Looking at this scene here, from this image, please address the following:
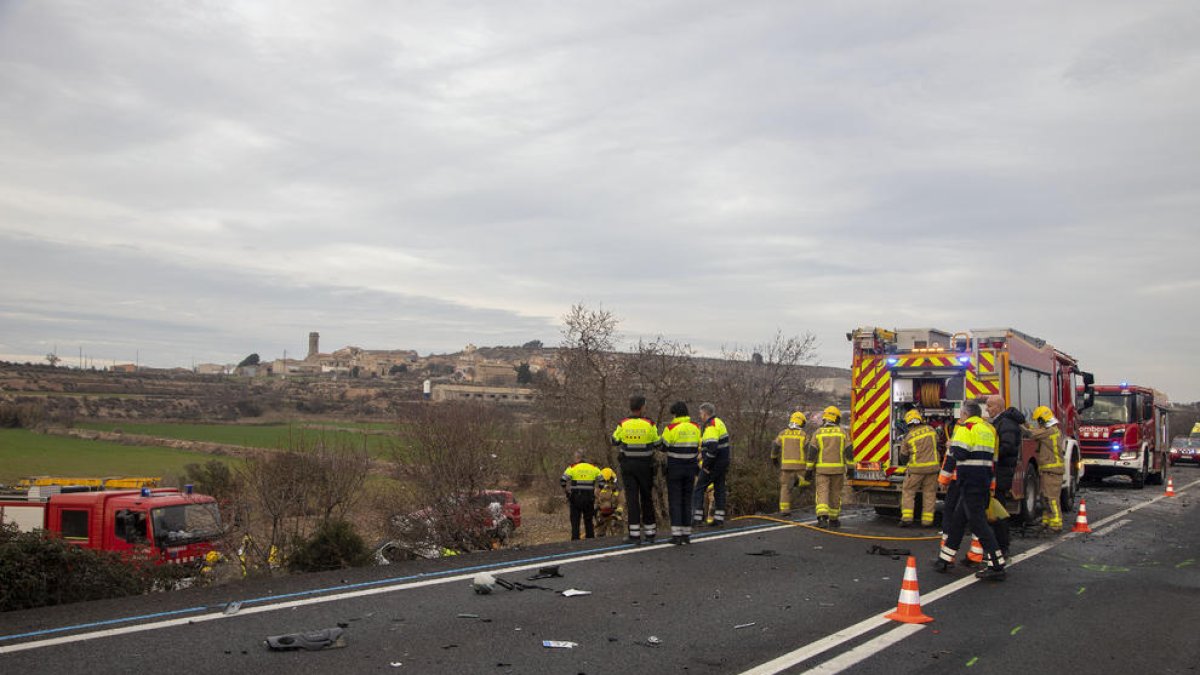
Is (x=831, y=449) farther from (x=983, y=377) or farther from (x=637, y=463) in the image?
(x=637, y=463)

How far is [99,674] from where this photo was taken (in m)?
5.22

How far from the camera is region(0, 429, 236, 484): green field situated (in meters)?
43.4

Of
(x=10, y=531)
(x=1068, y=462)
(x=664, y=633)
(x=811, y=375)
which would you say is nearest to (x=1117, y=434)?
(x=811, y=375)

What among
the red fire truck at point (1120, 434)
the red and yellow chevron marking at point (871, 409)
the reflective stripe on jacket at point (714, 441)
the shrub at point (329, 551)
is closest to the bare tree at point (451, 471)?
the shrub at point (329, 551)

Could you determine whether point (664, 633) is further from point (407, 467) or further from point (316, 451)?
point (316, 451)

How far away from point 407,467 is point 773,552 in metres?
14.1

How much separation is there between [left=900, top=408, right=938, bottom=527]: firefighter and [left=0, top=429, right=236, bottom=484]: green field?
3195cm

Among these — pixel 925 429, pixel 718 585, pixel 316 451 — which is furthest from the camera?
pixel 316 451

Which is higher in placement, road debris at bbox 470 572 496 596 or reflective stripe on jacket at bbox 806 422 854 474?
reflective stripe on jacket at bbox 806 422 854 474

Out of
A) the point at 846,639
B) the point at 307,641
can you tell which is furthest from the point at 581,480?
the point at 307,641

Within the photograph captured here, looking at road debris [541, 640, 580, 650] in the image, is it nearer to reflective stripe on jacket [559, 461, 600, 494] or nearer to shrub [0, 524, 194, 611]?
shrub [0, 524, 194, 611]

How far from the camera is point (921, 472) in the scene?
12.9 meters

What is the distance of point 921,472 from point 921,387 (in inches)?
72.2

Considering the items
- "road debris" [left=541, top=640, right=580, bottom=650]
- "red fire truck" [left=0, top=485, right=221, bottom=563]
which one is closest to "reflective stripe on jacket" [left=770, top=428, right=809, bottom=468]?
"road debris" [left=541, top=640, right=580, bottom=650]
